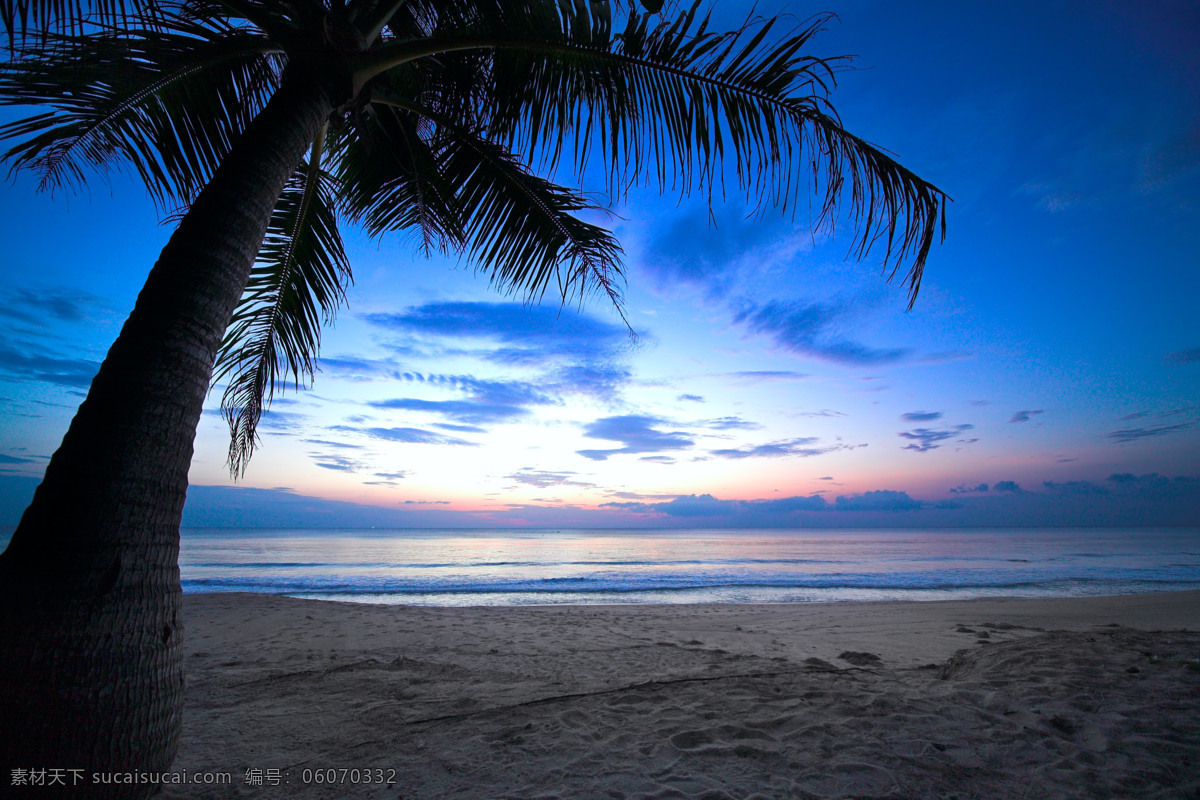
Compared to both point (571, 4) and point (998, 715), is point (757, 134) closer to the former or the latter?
point (571, 4)

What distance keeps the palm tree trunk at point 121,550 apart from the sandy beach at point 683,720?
3.55 ft

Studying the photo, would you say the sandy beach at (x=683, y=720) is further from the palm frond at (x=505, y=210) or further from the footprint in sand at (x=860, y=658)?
the palm frond at (x=505, y=210)

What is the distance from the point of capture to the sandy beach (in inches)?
104

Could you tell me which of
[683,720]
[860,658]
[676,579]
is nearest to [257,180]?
[683,720]

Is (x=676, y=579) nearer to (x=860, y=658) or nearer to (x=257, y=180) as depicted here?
(x=860, y=658)

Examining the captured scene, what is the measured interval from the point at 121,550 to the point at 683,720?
3.31m

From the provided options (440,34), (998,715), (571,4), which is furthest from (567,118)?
(998,715)

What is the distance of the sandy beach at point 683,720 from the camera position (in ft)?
8.70

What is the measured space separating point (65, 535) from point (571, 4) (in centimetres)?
371

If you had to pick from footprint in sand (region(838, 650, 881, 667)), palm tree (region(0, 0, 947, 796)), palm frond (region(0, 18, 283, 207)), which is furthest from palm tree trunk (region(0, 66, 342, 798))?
footprint in sand (region(838, 650, 881, 667))

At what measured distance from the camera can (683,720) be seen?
11.5 ft

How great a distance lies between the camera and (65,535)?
178 cm

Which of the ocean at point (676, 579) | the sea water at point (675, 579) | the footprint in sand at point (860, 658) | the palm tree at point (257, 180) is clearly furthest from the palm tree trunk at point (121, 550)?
the ocean at point (676, 579)

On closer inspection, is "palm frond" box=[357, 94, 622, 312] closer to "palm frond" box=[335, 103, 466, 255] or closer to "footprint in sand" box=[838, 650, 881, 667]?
"palm frond" box=[335, 103, 466, 255]
